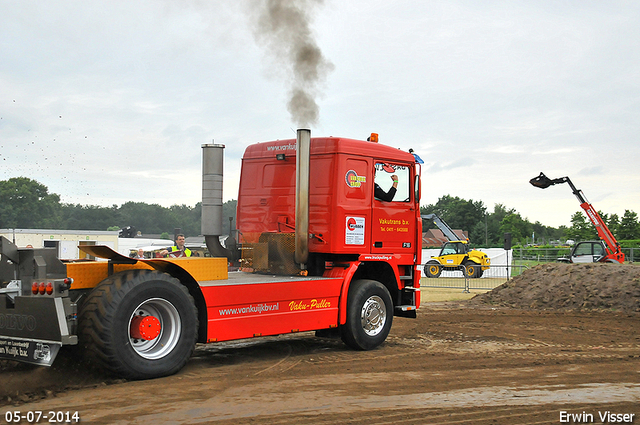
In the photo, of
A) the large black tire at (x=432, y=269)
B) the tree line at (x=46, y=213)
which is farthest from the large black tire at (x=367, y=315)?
the large black tire at (x=432, y=269)

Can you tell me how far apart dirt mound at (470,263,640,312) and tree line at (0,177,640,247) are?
994cm

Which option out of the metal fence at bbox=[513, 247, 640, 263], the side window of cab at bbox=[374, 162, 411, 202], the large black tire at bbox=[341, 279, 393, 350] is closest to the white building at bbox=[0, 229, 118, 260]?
the metal fence at bbox=[513, 247, 640, 263]

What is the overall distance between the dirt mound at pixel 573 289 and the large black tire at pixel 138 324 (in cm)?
1346

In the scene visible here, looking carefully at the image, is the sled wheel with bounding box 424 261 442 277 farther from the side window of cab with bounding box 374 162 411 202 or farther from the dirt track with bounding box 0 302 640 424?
the side window of cab with bounding box 374 162 411 202

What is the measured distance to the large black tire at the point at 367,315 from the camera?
9.42 m

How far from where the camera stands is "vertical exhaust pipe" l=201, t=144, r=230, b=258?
945 cm

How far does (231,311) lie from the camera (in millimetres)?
7770

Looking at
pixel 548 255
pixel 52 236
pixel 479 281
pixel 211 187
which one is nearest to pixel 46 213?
pixel 52 236

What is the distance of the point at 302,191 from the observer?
914 centimetres

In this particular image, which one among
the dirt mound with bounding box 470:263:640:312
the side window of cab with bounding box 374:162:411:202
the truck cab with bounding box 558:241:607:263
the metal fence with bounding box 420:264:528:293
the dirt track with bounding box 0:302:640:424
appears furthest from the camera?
the truck cab with bounding box 558:241:607:263

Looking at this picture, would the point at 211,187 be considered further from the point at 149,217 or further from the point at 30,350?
the point at 149,217

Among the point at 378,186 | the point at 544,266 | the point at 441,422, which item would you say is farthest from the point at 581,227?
the point at 441,422

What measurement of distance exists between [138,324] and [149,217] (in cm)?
6771

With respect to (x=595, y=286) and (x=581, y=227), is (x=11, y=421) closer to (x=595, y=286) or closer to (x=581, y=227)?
(x=595, y=286)
